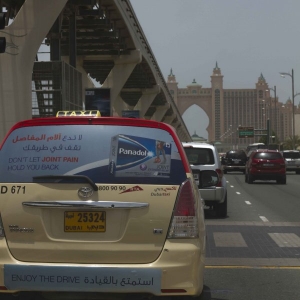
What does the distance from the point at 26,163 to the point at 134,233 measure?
1.03m

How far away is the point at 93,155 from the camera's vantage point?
6.11m

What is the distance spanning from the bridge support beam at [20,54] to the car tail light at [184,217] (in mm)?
18831

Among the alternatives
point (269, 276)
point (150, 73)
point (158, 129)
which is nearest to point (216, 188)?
point (269, 276)

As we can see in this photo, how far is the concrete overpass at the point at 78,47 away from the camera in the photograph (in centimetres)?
2438

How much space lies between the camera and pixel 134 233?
238 inches

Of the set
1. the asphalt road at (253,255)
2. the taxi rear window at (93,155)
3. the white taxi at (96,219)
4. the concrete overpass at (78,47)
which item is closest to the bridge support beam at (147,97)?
the concrete overpass at (78,47)

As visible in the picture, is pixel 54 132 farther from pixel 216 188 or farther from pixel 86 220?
pixel 216 188

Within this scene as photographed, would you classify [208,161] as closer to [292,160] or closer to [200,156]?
[200,156]

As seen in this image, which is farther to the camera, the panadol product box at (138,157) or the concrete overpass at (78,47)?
the concrete overpass at (78,47)

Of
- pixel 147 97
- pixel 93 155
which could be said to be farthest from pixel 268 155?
pixel 93 155

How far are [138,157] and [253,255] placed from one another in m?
5.81

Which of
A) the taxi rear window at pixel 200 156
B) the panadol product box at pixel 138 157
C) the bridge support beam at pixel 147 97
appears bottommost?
the taxi rear window at pixel 200 156

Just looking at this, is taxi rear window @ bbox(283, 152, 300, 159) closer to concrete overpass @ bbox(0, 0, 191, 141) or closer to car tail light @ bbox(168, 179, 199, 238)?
concrete overpass @ bbox(0, 0, 191, 141)

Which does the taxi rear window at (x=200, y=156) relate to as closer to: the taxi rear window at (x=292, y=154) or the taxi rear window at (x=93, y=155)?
the taxi rear window at (x=93, y=155)
